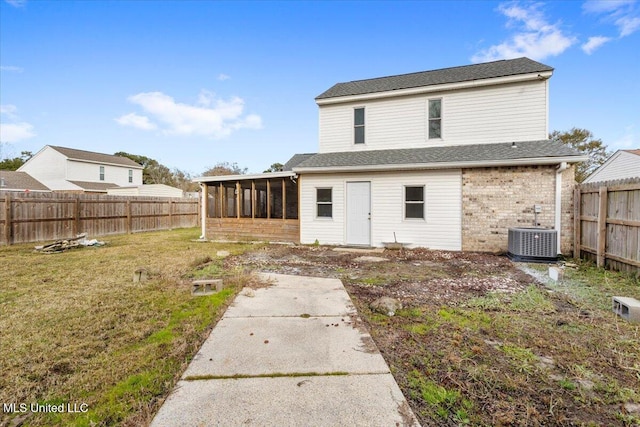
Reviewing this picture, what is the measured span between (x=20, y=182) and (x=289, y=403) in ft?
117

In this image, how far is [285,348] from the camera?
2.90 m

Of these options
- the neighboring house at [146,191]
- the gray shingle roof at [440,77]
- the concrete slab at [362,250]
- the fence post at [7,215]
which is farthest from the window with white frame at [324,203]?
the neighboring house at [146,191]

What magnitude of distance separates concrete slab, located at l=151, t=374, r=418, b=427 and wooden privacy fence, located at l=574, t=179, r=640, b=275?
642 cm

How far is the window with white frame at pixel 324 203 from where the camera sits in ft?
34.4

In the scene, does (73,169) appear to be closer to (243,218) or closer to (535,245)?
(243,218)

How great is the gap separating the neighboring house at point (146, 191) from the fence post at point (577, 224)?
30.0m

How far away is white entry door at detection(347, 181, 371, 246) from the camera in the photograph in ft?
32.9

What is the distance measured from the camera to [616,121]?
18.8m

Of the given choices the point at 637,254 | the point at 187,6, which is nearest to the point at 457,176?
the point at 637,254

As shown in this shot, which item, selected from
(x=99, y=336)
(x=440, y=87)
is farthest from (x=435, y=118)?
(x=99, y=336)

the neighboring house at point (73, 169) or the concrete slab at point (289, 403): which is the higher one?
the neighboring house at point (73, 169)

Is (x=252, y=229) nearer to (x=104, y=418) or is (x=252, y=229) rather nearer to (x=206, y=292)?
(x=206, y=292)

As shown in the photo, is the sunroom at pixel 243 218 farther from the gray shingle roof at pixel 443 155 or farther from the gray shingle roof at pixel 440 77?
the gray shingle roof at pixel 440 77

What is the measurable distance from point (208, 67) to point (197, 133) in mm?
12078
